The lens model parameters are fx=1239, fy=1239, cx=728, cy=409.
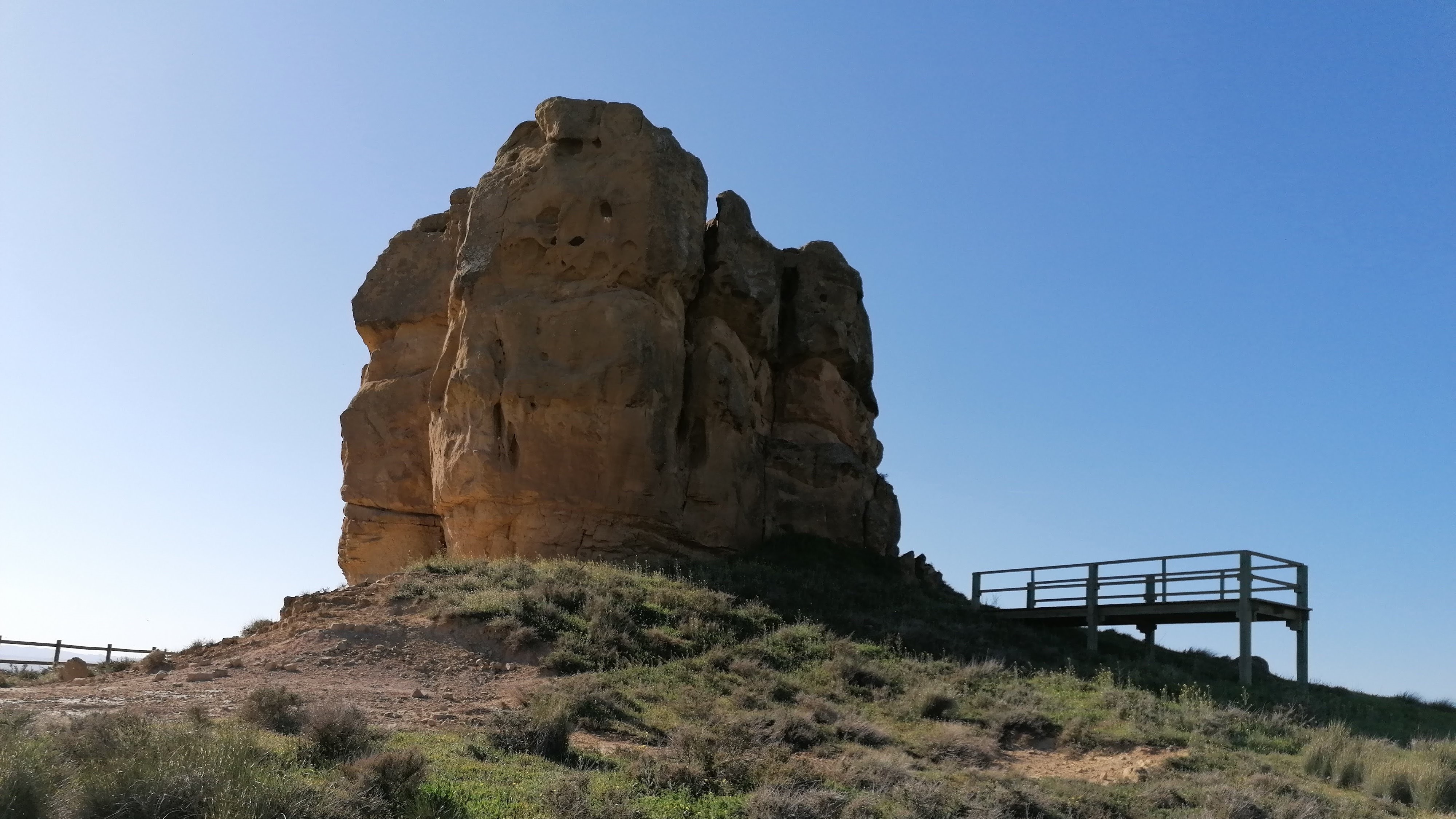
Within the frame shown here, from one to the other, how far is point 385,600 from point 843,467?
43.6 feet

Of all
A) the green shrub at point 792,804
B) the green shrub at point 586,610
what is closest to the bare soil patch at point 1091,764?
the green shrub at point 792,804

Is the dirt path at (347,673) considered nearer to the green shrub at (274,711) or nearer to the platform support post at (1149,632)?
the green shrub at (274,711)

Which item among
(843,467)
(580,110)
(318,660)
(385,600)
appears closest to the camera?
(318,660)

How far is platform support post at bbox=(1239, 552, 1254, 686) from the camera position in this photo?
20.9 metres

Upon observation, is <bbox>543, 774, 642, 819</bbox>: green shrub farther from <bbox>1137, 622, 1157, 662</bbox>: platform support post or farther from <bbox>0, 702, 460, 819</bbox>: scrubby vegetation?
<bbox>1137, 622, 1157, 662</bbox>: platform support post

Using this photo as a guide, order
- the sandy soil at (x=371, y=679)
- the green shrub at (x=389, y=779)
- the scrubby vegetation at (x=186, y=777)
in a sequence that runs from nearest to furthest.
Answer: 1. the scrubby vegetation at (x=186, y=777)
2. the green shrub at (x=389, y=779)
3. the sandy soil at (x=371, y=679)

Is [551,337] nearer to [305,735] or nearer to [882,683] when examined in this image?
[882,683]

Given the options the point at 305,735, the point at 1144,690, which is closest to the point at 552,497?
the point at 1144,690

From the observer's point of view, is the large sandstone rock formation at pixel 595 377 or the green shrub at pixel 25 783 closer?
the green shrub at pixel 25 783

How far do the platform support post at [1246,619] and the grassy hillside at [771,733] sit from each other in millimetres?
398

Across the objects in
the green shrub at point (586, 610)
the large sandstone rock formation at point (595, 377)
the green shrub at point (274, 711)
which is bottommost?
the green shrub at point (274, 711)

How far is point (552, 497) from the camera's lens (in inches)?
1032

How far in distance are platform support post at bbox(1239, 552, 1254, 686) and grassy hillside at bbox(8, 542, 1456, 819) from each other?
1.31 feet

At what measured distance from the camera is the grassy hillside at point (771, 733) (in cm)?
1047
